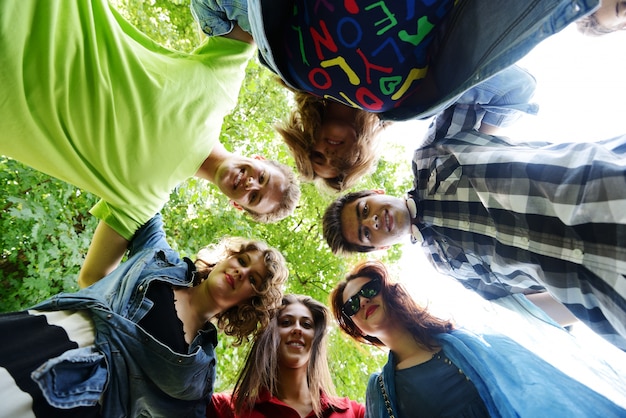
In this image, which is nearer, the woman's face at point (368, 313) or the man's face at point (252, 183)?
the man's face at point (252, 183)

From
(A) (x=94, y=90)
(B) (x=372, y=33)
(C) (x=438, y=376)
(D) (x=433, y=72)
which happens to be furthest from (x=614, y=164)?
(A) (x=94, y=90)

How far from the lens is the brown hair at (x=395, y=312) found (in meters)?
2.69

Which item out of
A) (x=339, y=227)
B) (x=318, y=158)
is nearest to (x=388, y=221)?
(x=339, y=227)

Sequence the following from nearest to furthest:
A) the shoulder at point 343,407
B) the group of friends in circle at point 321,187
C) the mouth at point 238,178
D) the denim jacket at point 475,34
→ 1. the denim jacket at point 475,34
2. the group of friends in circle at point 321,187
3. the mouth at point 238,178
4. the shoulder at point 343,407

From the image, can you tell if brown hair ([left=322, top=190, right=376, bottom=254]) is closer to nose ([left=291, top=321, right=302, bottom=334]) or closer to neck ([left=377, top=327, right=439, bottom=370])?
neck ([left=377, top=327, right=439, bottom=370])

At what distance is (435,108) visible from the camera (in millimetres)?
1508

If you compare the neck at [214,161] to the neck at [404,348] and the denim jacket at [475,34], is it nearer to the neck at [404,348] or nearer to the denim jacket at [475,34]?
the denim jacket at [475,34]

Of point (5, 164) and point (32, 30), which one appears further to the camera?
point (5, 164)

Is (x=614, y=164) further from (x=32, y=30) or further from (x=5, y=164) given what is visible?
(x=5, y=164)

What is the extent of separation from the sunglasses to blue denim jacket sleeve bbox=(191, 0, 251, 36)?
2.05 metres

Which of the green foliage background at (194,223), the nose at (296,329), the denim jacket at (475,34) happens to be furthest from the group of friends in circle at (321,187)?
the green foliage background at (194,223)

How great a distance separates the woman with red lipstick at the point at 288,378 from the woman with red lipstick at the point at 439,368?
431 millimetres

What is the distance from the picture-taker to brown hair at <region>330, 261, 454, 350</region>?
2.69 metres

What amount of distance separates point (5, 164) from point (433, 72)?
454 centimetres
